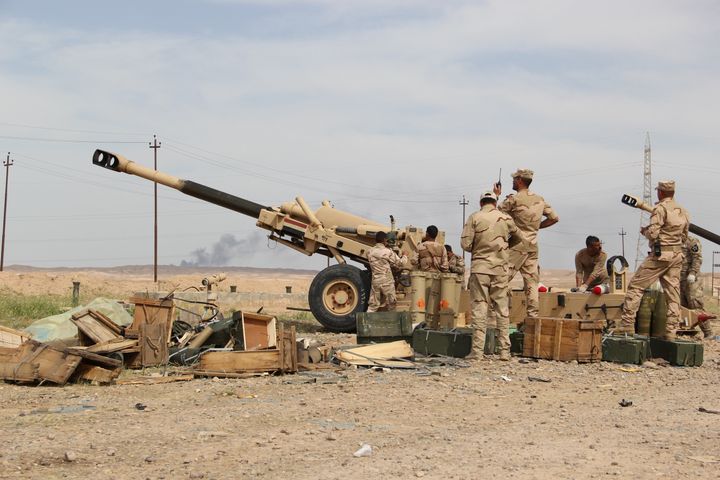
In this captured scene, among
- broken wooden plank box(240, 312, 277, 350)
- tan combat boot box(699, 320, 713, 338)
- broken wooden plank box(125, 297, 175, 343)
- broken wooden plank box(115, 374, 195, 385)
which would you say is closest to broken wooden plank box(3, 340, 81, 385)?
broken wooden plank box(115, 374, 195, 385)

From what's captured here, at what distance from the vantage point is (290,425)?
7.06 meters

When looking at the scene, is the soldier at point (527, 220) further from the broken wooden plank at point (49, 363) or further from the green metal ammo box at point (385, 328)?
the broken wooden plank at point (49, 363)

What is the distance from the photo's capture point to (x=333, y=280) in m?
16.2

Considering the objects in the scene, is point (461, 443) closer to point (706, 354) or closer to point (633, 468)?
point (633, 468)

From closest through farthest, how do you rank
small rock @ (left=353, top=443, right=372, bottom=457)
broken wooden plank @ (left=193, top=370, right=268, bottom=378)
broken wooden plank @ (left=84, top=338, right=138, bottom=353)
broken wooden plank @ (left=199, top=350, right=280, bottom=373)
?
1. small rock @ (left=353, top=443, right=372, bottom=457)
2. broken wooden plank @ (left=193, top=370, right=268, bottom=378)
3. broken wooden plank @ (left=199, top=350, right=280, bottom=373)
4. broken wooden plank @ (left=84, top=338, right=138, bottom=353)

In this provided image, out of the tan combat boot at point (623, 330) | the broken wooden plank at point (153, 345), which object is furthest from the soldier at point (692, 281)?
the broken wooden plank at point (153, 345)

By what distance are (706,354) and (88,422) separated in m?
9.02

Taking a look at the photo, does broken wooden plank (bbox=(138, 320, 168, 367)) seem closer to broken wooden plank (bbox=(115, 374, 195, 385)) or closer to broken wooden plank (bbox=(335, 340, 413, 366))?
broken wooden plank (bbox=(115, 374, 195, 385))

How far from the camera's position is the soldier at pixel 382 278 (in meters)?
14.6

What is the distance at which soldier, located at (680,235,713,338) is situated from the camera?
53.6 feet

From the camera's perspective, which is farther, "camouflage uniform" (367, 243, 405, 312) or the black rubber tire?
the black rubber tire

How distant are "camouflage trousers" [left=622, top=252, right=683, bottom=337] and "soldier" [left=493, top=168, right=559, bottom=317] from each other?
1.14m

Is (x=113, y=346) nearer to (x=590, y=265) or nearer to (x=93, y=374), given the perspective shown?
(x=93, y=374)

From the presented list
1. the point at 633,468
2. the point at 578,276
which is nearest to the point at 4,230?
the point at 578,276
